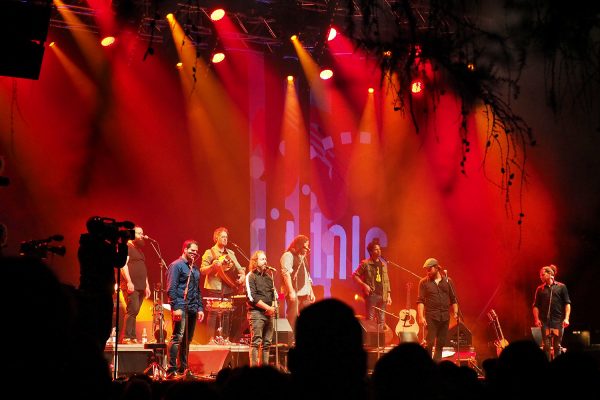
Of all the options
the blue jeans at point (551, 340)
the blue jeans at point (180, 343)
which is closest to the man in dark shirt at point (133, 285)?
the blue jeans at point (180, 343)

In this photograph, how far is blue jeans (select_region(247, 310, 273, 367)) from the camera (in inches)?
559

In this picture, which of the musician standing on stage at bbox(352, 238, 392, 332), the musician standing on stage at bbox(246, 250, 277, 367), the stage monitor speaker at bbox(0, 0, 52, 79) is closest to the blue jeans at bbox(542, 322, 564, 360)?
the musician standing on stage at bbox(352, 238, 392, 332)

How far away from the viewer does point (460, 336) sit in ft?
57.2

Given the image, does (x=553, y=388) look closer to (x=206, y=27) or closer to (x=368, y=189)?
(x=206, y=27)

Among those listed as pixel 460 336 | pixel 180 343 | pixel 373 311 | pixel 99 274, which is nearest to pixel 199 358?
pixel 180 343

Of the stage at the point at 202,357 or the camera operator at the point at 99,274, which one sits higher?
the camera operator at the point at 99,274

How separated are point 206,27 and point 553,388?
16.6 m

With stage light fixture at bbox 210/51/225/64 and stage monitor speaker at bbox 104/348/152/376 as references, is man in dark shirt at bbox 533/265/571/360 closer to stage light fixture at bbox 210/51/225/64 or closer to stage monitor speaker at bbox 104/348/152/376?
stage monitor speaker at bbox 104/348/152/376

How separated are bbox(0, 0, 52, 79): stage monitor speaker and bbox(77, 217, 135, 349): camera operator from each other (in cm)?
180

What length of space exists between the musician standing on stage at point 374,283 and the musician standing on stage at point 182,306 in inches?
203

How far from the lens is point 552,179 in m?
20.6

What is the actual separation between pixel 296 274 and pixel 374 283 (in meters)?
2.03

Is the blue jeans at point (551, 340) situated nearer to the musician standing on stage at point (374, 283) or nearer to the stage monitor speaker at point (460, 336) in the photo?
the stage monitor speaker at point (460, 336)

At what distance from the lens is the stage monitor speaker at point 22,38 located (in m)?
6.89
